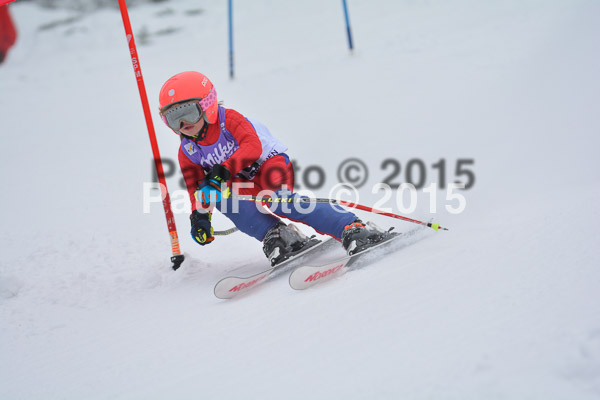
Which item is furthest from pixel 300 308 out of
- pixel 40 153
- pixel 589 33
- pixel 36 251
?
pixel 589 33

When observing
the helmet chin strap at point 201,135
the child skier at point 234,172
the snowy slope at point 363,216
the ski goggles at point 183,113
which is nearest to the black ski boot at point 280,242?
the child skier at point 234,172

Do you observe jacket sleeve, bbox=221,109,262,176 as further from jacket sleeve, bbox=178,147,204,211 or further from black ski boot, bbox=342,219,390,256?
black ski boot, bbox=342,219,390,256

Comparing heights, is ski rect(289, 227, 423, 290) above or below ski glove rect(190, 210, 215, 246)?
below

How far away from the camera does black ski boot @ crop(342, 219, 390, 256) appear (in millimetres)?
2969

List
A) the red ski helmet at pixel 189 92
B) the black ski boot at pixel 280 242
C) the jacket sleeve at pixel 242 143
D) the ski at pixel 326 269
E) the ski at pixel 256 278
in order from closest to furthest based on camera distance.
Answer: the ski at pixel 326 269
the ski at pixel 256 278
the red ski helmet at pixel 189 92
the jacket sleeve at pixel 242 143
the black ski boot at pixel 280 242

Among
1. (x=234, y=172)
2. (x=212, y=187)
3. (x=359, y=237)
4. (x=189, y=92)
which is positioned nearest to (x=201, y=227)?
(x=212, y=187)

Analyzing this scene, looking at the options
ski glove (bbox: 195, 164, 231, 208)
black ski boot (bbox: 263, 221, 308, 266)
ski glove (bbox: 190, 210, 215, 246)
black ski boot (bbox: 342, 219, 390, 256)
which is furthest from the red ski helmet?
black ski boot (bbox: 342, 219, 390, 256)

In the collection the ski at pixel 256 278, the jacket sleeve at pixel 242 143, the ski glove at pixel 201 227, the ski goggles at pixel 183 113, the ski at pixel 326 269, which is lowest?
the ski at pixel 256 278

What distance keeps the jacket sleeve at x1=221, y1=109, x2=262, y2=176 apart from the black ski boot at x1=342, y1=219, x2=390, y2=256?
0.73 m

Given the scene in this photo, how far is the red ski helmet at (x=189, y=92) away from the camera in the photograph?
2.88 m

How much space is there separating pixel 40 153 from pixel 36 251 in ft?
10.3

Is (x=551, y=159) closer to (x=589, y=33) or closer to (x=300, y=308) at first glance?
(x=300, y=308)

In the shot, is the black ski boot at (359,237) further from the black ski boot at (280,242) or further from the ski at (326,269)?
the black ski boot at (280,242)

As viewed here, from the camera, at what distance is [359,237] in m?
3.01
